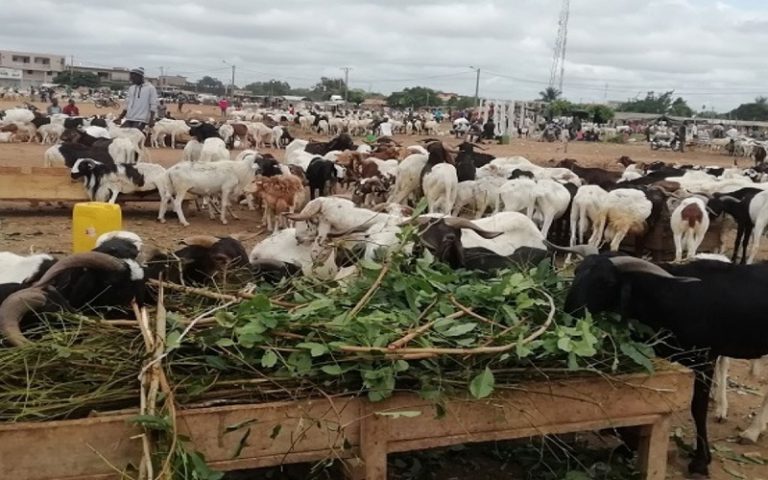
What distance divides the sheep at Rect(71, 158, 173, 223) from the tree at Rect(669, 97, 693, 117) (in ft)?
312

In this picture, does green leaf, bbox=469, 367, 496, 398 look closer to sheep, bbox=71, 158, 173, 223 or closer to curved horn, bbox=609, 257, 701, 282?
curved horn, bbox=609, 257, 701, 282

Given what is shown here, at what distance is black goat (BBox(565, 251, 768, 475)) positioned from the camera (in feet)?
17.3

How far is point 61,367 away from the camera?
4012 millimetres

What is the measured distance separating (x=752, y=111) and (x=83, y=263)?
11123 centimetres

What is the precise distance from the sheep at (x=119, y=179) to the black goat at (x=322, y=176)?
2.75 m

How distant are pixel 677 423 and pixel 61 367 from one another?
4709 millimetres

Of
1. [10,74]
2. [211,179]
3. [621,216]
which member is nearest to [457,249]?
[621,216]

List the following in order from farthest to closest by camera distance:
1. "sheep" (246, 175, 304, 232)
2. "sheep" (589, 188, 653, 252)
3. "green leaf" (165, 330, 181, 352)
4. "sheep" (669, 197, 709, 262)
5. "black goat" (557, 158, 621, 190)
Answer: "black goat" (557, 158, 621, 190)
"sheep" (246, 175, 304, 232)
"sheep" (589, 188, 653, 252)
"sheep" (669, 197, 709, 262)
"green leaf" (165, 330, 181, 352)

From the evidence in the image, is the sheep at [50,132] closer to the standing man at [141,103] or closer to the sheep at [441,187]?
the standing man at [141,103]

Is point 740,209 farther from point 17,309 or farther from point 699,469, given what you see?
point 17,309

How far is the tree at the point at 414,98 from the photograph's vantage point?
97.2 meters

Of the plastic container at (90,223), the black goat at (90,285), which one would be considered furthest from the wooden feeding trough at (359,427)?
the plastic container at (90,223)

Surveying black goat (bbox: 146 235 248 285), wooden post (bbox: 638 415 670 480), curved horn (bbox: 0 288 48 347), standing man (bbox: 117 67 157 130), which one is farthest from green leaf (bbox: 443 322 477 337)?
standing man (bbox: 117 67 157 130)

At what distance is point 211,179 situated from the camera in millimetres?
14445
